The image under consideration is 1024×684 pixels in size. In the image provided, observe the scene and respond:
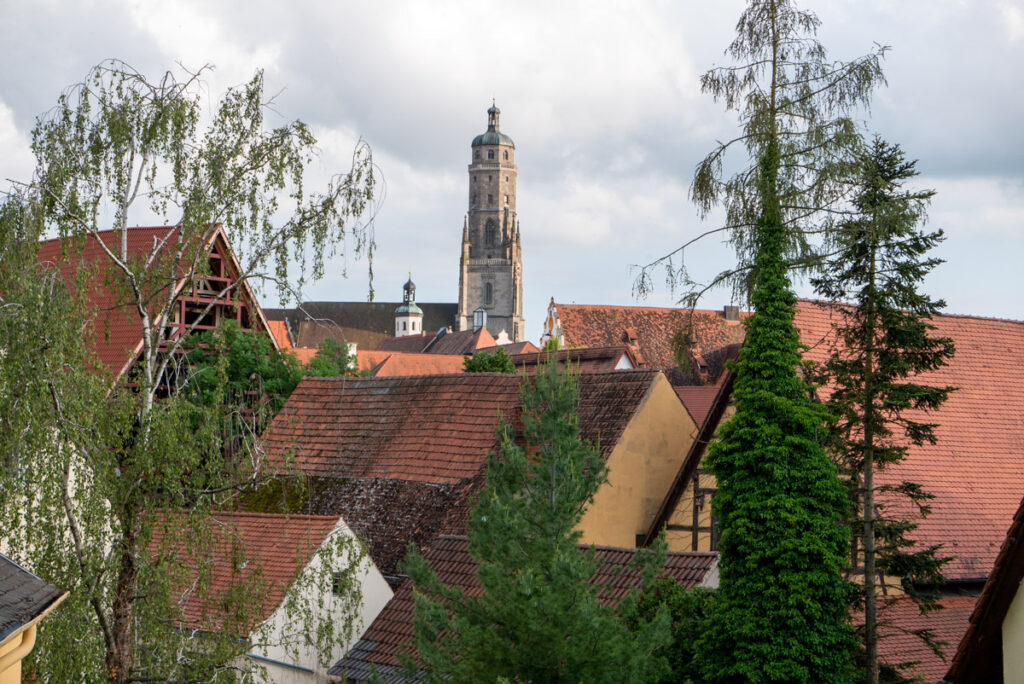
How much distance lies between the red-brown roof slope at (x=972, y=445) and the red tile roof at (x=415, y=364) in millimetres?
Result: 60291

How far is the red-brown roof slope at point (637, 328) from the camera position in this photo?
61281 millimetres

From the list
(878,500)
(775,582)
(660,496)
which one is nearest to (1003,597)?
(775,582)

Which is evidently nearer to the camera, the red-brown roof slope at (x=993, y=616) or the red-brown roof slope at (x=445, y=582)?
the red-brown roof slope at (x=993, y=616)

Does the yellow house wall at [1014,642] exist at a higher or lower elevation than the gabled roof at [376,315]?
lower

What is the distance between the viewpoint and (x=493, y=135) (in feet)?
538

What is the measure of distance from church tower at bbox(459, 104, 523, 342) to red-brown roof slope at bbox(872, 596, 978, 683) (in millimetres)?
131579

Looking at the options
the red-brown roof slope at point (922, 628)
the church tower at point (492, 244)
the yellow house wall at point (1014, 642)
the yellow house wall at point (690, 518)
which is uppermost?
the church tower at point (492, 244)

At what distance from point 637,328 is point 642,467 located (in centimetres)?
4483

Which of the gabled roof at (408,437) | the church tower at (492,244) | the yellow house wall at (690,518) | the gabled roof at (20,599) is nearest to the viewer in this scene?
the gabled roof at (20,599)

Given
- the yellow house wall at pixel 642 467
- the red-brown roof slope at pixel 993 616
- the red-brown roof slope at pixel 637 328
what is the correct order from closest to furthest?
the red-brown roof slope at pixel 993 616, the yellow house wall at pixel 642 467, the red-brown roof slope at pixel 637 328

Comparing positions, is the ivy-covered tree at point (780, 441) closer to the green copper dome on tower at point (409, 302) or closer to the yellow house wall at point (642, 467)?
the yellow house wall at point (642, 467)

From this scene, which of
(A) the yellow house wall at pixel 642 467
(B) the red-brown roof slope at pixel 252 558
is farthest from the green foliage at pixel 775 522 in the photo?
(A) the yellow house wall at pixel 642 467

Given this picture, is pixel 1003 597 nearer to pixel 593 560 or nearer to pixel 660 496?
pixel 593 560

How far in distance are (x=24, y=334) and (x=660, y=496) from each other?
458 inches
